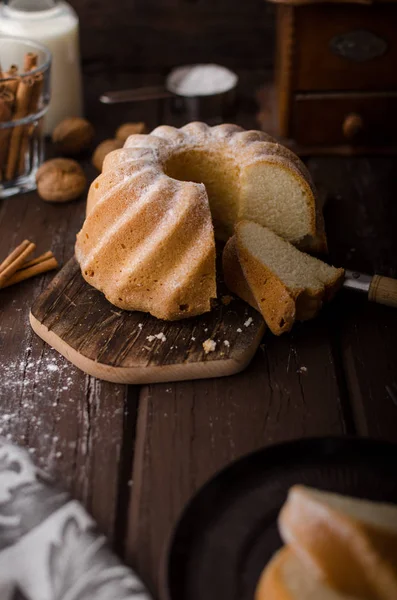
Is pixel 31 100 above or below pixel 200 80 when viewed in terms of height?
above

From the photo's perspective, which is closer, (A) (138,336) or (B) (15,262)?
(A) (138,336)

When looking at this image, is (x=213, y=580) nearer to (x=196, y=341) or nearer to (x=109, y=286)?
(x=196, y=341)

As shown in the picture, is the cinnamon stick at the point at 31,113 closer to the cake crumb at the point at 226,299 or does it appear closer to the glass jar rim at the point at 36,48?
the glass jar rim at the point at 36,48

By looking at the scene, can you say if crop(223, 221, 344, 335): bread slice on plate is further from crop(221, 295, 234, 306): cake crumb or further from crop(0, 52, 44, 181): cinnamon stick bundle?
crop(0, 52, 44, 181): cinnamon stick bundle

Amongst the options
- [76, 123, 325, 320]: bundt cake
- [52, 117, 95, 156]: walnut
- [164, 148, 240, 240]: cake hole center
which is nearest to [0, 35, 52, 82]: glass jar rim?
[52, 117, 95, 156]: walnut

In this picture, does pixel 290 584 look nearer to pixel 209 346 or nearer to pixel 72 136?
pixel 209 346

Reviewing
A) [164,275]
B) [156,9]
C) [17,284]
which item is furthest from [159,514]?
[156,9]

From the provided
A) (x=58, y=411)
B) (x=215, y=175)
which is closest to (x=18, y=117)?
(x=215, y=175)

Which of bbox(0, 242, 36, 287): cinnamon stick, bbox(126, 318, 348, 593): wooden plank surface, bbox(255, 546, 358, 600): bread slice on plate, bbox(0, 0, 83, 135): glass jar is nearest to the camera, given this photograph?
bbox(255, 546, 358, 600): bread slice on plate
